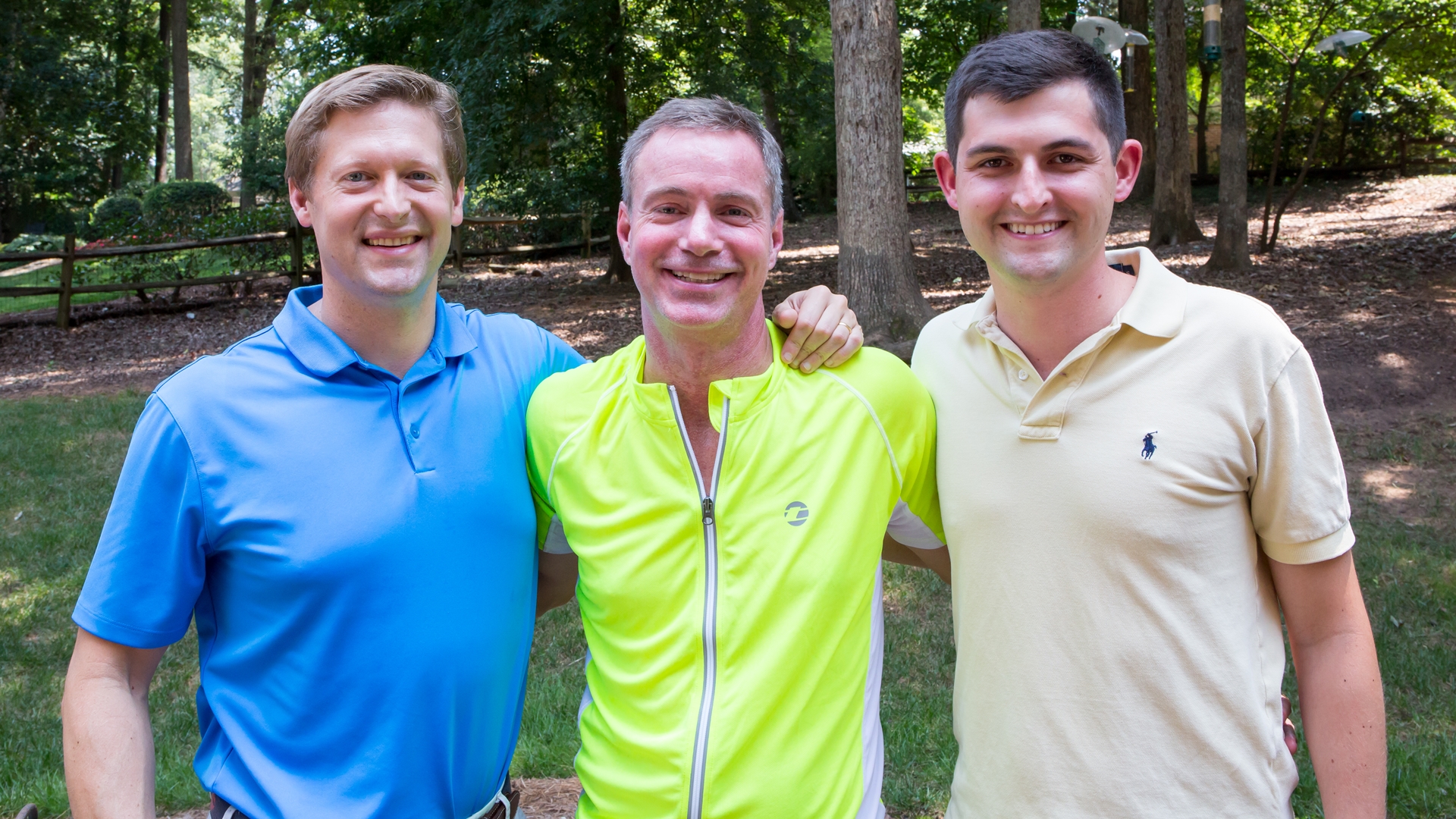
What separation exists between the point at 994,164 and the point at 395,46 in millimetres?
15012

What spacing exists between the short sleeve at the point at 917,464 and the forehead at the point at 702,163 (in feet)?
1.92

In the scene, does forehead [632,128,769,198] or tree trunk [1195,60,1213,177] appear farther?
tree trunk [1195,60,1213,177]

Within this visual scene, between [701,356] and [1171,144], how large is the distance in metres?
16.3

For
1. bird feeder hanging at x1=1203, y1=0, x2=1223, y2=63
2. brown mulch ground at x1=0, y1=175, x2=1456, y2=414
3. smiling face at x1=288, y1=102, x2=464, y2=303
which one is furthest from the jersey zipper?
bird feeder hanging at x1=1203, y1=0, x2=1223, y2=63

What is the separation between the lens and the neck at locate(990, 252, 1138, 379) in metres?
2.19

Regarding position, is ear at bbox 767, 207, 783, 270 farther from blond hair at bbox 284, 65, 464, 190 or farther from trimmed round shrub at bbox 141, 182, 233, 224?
trimmed round shrub at bbox 141, 182, 233, 224

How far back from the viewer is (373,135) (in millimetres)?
2312

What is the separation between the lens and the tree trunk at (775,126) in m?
14.1

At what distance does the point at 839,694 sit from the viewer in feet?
7.04

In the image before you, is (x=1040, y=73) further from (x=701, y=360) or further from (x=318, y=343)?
(x=318, y=343)

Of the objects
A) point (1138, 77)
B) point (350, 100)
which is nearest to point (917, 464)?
point (350, 100)

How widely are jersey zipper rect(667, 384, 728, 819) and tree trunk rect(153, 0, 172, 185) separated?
3669 centimetres

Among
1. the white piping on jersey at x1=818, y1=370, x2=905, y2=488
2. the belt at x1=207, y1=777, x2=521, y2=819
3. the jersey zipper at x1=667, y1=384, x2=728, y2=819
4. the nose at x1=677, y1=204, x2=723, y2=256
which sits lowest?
the belt at x1=207, y1=777, x2=521, y2=819

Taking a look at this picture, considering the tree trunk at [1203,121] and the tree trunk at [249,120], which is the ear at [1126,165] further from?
the tree trunk at [249,120]
